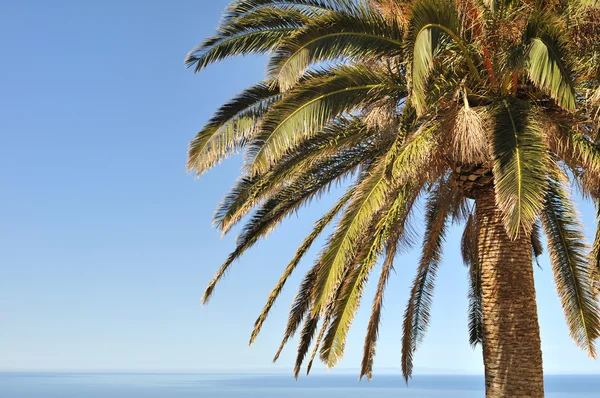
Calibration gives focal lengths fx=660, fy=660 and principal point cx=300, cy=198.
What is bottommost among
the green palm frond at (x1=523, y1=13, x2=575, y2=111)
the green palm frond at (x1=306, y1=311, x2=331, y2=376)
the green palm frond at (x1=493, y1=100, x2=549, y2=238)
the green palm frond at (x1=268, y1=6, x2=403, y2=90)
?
the green palm frond at (x1=306, y1=311, x2=331, y2=376)

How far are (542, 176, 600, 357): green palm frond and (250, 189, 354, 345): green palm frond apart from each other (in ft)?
10.0

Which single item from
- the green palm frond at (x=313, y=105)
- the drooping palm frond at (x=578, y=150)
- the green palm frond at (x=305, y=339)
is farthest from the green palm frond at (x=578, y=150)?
the green palm frond at (x=305, y=339)

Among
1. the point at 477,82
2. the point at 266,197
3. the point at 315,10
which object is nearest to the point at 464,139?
the point at 477,82

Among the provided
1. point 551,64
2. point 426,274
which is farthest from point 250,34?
point 426,274

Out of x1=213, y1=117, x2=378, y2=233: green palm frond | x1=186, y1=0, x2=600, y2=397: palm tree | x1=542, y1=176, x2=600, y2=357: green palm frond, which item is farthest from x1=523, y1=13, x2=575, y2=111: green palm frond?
x1=542, y1=176, x2=600, y2=357: green palm frond

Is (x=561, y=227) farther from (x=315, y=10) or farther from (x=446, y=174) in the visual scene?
(x=315, y=10)

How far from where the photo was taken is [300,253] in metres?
9.76

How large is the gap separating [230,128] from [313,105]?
184cm

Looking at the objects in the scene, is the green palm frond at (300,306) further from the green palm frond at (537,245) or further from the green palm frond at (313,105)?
the green palm frond at (537,245)

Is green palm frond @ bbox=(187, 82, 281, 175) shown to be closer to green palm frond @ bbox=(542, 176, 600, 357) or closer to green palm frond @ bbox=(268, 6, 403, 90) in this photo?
green palm frond @ bbox=(268, 6, 403, 90)

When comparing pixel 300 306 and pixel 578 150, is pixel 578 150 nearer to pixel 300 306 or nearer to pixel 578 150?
pixel 578 150

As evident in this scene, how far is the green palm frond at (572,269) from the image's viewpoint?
977 centimetres

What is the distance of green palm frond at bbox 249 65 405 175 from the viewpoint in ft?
25.3

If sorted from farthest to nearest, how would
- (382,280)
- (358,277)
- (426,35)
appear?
(382,280) → (358,277) → (426,35)
